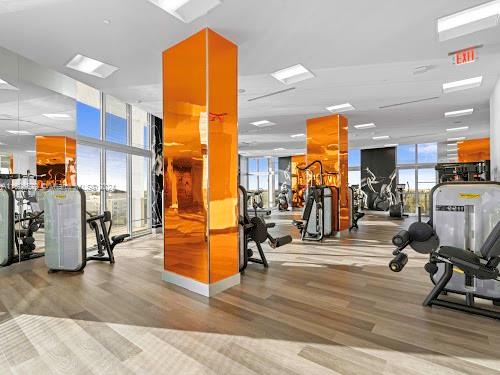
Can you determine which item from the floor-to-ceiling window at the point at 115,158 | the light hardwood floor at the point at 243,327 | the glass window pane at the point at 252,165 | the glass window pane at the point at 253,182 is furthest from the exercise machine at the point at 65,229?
the glass window pane at the point at 252,165

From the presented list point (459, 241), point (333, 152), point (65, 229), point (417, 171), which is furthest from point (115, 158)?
point (417, 171)

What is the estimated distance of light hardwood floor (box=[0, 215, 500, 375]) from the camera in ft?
6.54

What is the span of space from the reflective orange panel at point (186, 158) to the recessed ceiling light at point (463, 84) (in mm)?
4920

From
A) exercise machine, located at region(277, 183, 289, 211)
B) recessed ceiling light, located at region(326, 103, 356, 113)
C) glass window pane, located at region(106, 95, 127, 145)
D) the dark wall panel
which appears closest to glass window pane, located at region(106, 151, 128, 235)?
glass window pane, located at region(106, 95, 127, 145)

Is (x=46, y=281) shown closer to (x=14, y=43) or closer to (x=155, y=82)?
(x=14, y=43)

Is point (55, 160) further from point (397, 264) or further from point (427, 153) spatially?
point (427, 153)

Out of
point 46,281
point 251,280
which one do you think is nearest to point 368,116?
point 251,280

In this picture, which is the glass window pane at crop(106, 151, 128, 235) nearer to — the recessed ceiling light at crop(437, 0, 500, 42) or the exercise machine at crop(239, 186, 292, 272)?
the exercise machine at crop(239, 186, 292, 272)

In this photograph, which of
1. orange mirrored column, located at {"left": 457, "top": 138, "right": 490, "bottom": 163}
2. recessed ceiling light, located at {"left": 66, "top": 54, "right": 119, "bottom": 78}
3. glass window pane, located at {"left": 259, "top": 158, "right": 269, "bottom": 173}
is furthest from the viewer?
glass window pane, located at {"left": 259, "top": 158, "right": 269, "bottom": 173}

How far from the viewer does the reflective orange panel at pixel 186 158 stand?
3.30 m

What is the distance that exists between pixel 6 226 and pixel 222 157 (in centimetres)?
A: 378

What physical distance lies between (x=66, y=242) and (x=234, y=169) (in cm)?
276

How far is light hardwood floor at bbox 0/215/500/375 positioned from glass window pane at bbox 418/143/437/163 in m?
10.8

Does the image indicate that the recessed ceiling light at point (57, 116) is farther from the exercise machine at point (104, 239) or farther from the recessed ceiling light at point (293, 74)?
the recessed ceiling light at point (293, 74)
